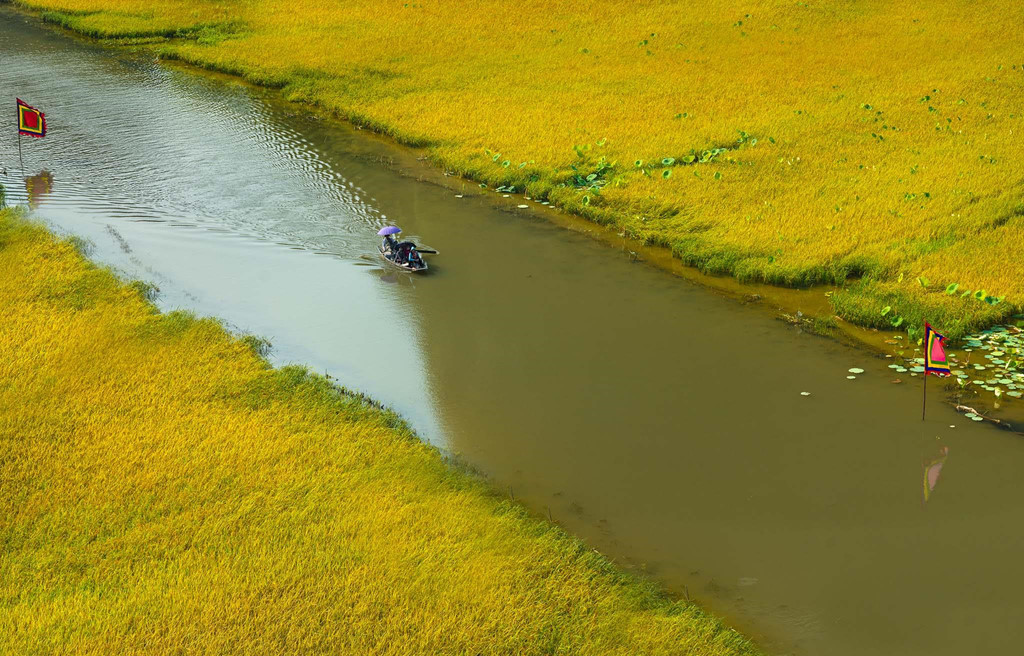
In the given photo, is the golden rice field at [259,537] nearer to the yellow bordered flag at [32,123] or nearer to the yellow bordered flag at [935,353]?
the yellow bordered flag at [935,353]

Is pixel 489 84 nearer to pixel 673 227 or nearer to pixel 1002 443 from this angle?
pixel 673 227

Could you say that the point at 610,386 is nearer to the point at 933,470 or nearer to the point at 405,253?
the point at 933,470

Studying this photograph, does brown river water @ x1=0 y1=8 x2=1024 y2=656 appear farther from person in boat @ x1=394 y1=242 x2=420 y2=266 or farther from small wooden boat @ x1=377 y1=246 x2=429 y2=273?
person in boat @ x1=394 y1=242 x2=420 y2=266

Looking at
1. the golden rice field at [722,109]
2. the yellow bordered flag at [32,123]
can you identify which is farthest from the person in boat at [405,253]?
the yellow bordered flag at [32,123]

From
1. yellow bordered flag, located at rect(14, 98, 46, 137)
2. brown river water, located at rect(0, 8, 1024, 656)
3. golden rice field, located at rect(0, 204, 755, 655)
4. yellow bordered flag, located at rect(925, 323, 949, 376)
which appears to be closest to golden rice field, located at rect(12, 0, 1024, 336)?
brown river water, located at rect(0, 8, 1024, 656)

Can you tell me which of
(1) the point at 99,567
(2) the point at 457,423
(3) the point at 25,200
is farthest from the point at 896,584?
(3) the point at 25,200

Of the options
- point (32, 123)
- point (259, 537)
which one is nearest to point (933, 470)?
point (259, 537)
